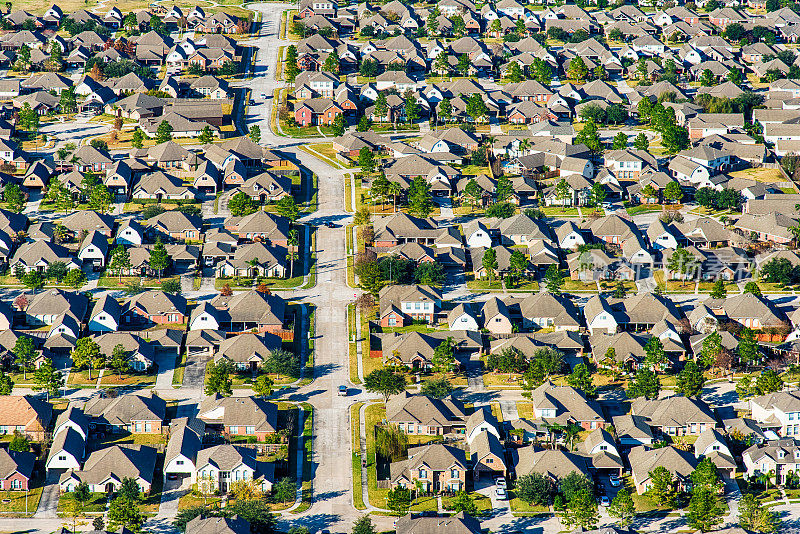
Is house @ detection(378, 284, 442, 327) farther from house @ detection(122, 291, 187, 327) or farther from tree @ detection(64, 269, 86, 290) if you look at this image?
tree @ detection(64, 269, 86, 290)

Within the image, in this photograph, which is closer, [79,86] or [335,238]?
[335,238]

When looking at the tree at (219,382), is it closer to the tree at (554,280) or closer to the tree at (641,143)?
the tree at (554,280)

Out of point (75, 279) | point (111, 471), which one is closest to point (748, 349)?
point (111, 471)

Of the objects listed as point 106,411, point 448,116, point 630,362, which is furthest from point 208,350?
point 448,116

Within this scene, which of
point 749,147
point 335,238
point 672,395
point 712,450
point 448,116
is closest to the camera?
point 712,450

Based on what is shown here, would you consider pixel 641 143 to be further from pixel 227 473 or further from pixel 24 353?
pixel 227 473

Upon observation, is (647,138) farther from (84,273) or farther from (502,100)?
(84,273)

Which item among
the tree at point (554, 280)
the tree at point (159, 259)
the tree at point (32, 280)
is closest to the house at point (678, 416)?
the tree at point (554, 280)
